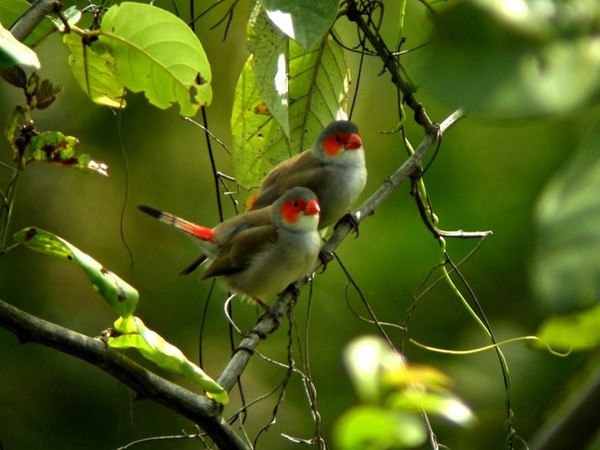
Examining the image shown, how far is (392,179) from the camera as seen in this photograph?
2.38 m

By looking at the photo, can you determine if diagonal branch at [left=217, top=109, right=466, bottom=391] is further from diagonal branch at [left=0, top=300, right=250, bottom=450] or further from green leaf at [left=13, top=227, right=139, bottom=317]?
green leaf at [left=13, top=227, right=139, bottom=317]

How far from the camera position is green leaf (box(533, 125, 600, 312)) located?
1.40 ft

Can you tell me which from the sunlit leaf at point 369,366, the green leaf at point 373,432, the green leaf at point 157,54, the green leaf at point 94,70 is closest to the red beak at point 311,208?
the green leaf at point 94,70

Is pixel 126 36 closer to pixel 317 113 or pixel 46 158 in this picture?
pixel 46 158

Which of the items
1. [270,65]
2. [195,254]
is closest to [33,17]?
[270,65]

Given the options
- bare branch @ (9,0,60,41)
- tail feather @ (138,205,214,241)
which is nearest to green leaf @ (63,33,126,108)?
bare branch @ (9,0,60,41)

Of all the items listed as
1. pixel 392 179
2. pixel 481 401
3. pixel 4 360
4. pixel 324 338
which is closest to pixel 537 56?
pixel 392 179

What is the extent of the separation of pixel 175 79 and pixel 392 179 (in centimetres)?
77

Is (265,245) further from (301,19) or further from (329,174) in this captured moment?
(301,19)

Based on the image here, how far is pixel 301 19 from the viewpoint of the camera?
1471mm

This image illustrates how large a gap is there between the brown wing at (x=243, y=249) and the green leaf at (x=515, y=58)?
2.74 metres

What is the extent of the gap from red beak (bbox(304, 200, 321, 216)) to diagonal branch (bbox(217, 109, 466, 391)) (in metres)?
0.18

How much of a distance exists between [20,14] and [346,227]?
1348 mm

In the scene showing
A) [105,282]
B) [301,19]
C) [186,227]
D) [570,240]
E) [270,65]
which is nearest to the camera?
[570,240]
